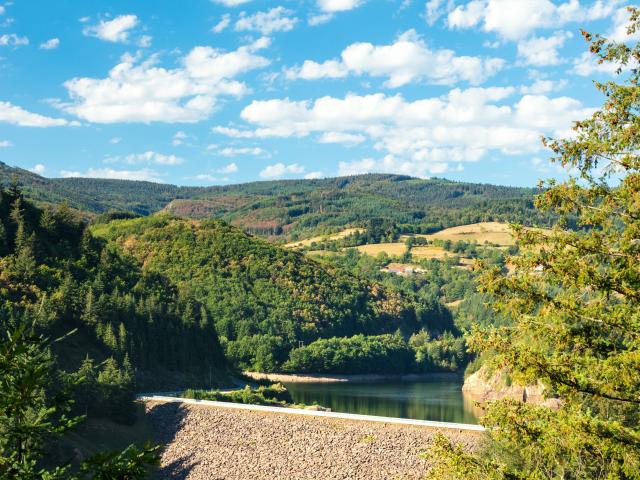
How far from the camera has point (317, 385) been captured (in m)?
104

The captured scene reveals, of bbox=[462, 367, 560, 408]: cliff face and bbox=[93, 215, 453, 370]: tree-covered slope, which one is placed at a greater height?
bbox=[93, 215, 453, 370]: tree-covered slope

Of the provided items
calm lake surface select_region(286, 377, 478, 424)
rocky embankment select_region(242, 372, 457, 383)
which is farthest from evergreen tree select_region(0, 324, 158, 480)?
rocky embankment select_region(242, 372, 457, 383)

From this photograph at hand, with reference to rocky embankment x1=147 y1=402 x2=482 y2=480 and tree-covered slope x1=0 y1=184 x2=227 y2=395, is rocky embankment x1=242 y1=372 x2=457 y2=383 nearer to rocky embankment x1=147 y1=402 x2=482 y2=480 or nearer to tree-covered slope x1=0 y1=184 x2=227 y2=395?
tree-covered slope x1=0 y1=184 x2=227 y2=395

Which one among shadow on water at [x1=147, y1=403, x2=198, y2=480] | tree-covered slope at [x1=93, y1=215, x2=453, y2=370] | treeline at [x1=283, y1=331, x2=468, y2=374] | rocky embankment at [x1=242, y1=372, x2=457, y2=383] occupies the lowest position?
rocky embankment at [x1=242, y1=372, x2=457, y2=383]

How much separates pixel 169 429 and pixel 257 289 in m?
76.9

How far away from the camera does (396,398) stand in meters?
86.0

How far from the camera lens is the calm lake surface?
7112 centimetres

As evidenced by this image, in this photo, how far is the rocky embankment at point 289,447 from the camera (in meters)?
43.0

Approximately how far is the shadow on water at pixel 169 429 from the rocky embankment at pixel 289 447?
3.1 inches

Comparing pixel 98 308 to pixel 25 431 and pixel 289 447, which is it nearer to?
pixel 289 447

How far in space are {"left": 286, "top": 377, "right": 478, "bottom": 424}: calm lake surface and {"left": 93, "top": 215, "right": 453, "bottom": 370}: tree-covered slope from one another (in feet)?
55.8

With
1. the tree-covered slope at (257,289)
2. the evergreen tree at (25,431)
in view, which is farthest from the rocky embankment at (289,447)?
the tree-covered slope at (257,289)

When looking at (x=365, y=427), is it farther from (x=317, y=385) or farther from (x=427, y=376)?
(x=427, y=376)

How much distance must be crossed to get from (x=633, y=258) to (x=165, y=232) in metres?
129
